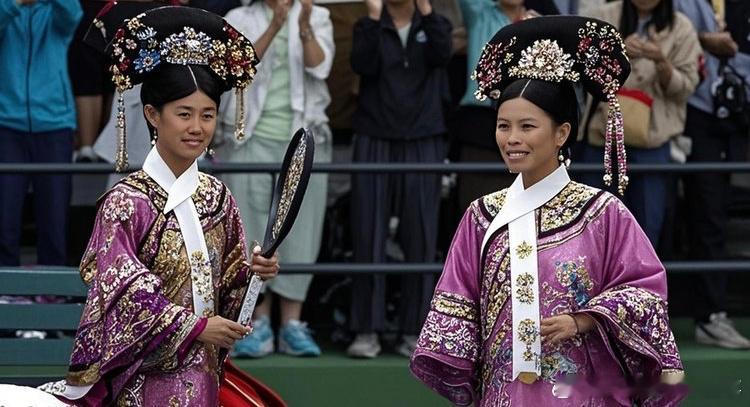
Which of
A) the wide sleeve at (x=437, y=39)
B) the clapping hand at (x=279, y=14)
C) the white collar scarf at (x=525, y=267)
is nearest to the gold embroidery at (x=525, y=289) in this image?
the white collar scarf at (x=525, y=267)

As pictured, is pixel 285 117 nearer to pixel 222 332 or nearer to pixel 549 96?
pixel 222 332

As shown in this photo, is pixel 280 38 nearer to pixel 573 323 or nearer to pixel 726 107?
pixel 726 107

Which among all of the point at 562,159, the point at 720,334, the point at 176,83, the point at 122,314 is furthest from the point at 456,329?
the point at 720,334

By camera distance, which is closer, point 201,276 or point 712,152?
point 201,276

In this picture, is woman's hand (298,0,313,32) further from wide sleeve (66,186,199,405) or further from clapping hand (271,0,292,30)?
wide sleeve (66,186,199,405)

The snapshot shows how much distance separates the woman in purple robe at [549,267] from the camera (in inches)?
205

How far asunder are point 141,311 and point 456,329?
924mm

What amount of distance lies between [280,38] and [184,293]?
117 inches

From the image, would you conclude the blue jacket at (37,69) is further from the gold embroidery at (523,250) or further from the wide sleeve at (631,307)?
the wide sleeve at (631,307)

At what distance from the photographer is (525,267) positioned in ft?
17.1

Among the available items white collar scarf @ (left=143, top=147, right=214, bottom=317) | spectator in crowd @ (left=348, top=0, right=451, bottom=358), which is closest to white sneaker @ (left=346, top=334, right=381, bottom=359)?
spectator in crowd @ (left=348, top=0, right=451, bottom=358)

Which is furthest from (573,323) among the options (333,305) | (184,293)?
(333,305)

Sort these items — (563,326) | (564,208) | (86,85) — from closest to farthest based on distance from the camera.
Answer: (563,326), (564,208), (86,85)

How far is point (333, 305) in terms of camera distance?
8.78 meters
